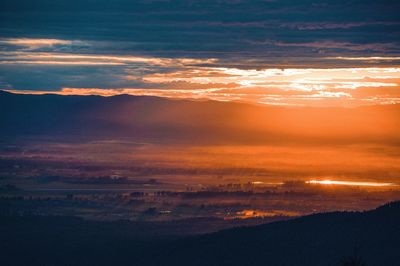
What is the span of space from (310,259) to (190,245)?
9.02 meters

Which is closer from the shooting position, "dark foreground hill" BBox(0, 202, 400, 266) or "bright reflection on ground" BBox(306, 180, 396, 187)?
"dark foreground hill" BBox(0, 202, 400, 266)

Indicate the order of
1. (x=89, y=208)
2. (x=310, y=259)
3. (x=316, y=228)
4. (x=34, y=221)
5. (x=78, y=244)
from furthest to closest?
(x=89, y=208) → (x=34, y=221) → (x=78, y=244) → (x=316, y=228) → (x=310, y=259)

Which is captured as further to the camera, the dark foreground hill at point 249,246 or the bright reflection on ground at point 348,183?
the bright reflection on ground at point 348,183

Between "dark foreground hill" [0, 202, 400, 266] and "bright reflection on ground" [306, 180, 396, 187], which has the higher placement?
"bright reflection on ground" [306, 180, 396, 187]

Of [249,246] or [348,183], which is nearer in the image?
[249,246]

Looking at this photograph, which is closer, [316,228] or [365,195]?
[316,228]

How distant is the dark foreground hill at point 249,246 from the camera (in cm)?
6725

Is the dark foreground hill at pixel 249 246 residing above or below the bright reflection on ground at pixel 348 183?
below

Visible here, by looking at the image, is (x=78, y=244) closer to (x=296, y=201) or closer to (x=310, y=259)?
(x=310, y=259)

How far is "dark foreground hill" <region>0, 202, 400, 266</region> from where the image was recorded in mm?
67250

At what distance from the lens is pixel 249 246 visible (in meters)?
70.7

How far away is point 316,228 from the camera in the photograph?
7225cm

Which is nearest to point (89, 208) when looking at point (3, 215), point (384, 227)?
point (3, 215)

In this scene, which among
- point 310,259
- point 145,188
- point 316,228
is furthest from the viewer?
point 145,188
